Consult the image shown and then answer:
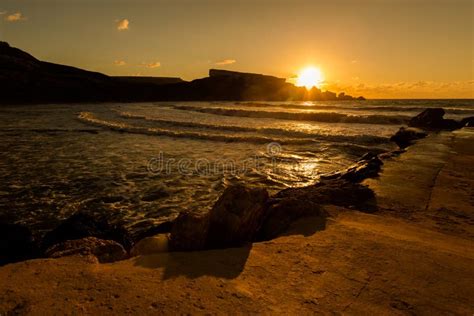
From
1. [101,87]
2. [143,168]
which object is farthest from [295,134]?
[101,87]

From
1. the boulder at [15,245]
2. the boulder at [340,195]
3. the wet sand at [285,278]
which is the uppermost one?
the boulder at [340,195]

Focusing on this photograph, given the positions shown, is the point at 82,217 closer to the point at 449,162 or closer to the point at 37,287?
the point at 37,287

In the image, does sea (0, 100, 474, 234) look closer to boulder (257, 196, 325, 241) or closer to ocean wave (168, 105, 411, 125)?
boulder (257, 196, 325, 241)

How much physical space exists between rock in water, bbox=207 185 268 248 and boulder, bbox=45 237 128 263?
1.06 m

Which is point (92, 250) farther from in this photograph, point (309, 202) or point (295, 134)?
point (295, 134)

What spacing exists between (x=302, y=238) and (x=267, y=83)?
9570cm

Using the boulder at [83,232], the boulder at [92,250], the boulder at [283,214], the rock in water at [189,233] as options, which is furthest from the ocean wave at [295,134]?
the boulder at [92,250]

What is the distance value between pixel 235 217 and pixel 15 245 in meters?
2.91

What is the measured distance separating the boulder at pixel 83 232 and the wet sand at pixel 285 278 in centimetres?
130

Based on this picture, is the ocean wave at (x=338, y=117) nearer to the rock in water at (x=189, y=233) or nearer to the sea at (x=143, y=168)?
the sea at (x=143, y=168)

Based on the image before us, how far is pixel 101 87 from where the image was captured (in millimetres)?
63938

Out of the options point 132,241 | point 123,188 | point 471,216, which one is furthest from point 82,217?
point 471,216

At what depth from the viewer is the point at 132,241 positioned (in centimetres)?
475

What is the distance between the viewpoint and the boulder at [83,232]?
4.36 meters
